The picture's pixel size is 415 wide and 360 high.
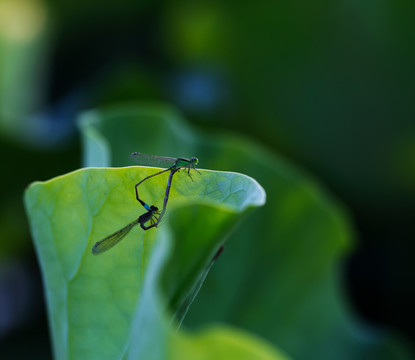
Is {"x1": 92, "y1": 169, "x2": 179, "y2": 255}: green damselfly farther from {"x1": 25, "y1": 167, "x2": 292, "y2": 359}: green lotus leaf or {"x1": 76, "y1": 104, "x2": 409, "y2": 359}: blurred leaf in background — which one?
{"x1": 76, "y1": 104, "x2": 409, "y2": 359}: blurred leaf in background

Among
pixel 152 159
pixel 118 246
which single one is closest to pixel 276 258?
pixel 152 159

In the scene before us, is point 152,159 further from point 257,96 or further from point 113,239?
point 257,96

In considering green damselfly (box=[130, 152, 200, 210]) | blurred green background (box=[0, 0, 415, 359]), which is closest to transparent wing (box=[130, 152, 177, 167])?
green damselfly (box=[130, 152, 200, 210])

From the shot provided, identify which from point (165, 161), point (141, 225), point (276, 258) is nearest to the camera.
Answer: point (141, 225)

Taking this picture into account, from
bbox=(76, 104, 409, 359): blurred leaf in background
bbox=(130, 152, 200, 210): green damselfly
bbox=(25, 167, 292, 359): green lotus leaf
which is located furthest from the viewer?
bbox=(76, 104, 409, 359): blurred leaf in background

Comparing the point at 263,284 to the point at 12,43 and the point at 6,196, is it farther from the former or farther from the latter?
the point at 12,43

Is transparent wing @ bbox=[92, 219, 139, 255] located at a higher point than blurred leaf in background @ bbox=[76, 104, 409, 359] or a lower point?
higher

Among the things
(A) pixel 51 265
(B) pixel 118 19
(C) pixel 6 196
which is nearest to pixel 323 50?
(B) pixel 118 19
